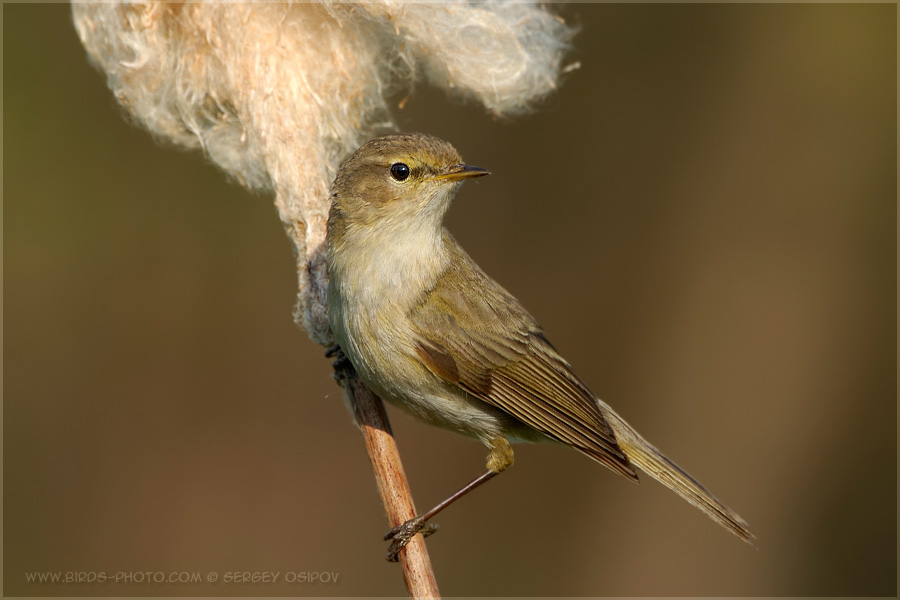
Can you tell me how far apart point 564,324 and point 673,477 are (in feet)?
9.94

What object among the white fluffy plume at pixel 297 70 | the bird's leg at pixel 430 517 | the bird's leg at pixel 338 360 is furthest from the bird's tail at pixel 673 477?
the white fluffy plume at pixel 297 70

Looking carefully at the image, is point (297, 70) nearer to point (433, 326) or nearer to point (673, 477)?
point (433, 326)

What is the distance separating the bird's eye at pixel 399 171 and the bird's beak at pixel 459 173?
0.13 metres

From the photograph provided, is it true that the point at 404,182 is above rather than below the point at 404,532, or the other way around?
above

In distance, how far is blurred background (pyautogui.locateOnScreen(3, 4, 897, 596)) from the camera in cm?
534

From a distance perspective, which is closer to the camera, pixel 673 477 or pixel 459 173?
pixel 459 173

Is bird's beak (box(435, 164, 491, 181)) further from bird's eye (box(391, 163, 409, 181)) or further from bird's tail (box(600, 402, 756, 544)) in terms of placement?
bird's tail (box(600, 402, 756, 544))

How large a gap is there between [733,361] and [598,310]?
1.16 m

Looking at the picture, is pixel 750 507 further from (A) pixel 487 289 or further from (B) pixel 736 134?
(A) pixel 487 289

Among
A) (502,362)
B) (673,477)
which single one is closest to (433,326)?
(502,362)

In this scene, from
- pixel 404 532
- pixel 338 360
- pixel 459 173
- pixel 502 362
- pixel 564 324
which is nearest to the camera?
pixel 404 532

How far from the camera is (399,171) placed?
3.22m

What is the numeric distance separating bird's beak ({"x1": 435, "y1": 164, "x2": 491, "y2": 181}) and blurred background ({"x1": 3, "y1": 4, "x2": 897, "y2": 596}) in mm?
2528

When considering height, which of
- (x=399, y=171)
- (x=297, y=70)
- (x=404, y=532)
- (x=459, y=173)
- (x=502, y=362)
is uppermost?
(x=297, y=70)
